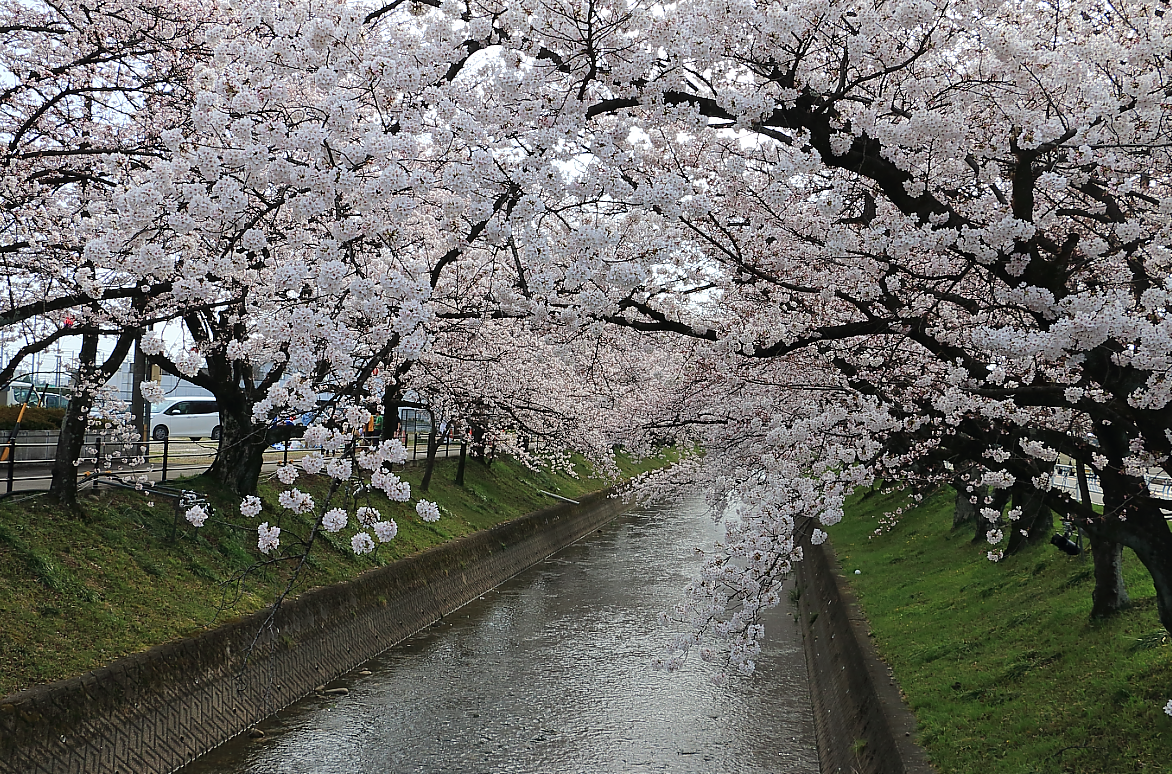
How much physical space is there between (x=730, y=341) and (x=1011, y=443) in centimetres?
297

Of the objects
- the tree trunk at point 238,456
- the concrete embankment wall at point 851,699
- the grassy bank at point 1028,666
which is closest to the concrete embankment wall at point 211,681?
the tree trunk at point 238,456

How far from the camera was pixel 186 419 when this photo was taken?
3725 centimetres

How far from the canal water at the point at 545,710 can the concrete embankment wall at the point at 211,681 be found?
1.13 feet

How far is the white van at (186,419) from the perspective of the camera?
3659 centimetres

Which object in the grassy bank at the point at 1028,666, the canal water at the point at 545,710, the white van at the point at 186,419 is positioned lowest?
the canal water at the point at 545,710

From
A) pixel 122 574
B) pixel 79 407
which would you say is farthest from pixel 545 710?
pixel 79 407

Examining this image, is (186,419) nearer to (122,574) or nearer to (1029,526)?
(122,574)

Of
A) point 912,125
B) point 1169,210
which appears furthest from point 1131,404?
point 912,125

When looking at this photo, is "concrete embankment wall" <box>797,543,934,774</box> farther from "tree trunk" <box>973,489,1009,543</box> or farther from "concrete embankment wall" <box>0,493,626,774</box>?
"concrete embankment wall" <box>0,493,626,774</box>

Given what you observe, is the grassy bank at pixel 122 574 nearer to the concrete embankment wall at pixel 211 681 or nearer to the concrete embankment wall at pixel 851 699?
the concrete embankment wall at pixel 211 681

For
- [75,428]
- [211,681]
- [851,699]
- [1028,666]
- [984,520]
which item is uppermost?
[75,428]

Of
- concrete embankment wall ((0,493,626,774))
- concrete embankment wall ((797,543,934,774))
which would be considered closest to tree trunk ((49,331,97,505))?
concrete embankment wall ((0,493,626,774))

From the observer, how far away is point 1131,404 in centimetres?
575

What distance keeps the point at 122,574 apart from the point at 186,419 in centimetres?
2715
